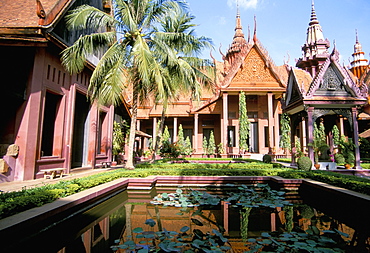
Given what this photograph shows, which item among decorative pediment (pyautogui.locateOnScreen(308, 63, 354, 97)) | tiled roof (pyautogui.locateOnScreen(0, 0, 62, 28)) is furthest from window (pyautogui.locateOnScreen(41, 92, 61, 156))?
decorative pediment (pyautogui.locateOnScreen(308, 63, 354, 97))

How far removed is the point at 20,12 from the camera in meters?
8.23

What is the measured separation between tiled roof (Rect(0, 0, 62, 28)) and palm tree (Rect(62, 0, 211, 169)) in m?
1.00

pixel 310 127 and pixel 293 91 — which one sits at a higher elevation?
pixel 293 91

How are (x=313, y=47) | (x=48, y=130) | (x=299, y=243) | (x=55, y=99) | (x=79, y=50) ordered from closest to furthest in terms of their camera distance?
(x=299, y=243) → (x=79, y=50) → (x=55, y=99) → (x=48, y=130) → (x=313, y=47)

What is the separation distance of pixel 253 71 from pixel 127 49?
12.4 meters

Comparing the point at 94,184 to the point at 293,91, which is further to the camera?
the point at 293,91

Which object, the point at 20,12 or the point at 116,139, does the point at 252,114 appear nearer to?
the point at 116,139

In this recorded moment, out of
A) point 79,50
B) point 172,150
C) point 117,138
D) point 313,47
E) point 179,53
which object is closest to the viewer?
point 79,50

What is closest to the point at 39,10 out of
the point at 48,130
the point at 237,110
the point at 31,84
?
the point at 31,84

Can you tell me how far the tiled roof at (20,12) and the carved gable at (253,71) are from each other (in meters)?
14.0

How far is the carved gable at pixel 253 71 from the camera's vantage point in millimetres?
18891

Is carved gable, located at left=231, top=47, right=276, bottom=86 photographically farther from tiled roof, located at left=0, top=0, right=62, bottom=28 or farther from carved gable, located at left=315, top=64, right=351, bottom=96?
tiled roof, located at left=0, top=0, right=62, bottom=28

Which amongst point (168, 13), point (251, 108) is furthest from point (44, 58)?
point (251, 108)

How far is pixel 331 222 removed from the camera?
445cm
